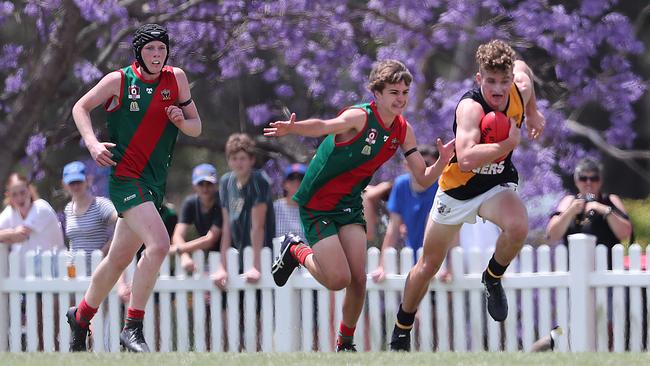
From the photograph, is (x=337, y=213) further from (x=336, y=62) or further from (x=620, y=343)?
(x=336, y=62)

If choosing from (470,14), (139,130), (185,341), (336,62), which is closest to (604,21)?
(470,14)

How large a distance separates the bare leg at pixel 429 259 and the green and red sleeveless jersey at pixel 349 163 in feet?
1.71

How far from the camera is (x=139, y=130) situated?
8.38 metres

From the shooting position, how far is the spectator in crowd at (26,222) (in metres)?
11.6

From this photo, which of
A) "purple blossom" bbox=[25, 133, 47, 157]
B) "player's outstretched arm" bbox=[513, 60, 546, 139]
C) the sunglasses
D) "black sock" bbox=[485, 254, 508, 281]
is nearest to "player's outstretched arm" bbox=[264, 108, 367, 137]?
"player's outstretched arm" bbox=[513, 60, 546, 139]

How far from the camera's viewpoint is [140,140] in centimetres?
837

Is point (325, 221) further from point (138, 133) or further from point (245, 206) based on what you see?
point (245, 206)

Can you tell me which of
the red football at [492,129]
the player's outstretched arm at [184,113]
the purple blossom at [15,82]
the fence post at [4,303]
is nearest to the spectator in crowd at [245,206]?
the fence post at [4,303]

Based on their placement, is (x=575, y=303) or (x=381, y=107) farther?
(x=575, y=303)

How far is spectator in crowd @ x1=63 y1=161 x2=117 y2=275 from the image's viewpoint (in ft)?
37.1

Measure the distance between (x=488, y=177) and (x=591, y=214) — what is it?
2699mm

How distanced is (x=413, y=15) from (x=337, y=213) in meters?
5.15

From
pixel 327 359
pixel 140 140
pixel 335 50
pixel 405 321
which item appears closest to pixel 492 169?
pixel 405 321

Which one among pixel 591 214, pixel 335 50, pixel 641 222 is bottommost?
pixel 641 222
